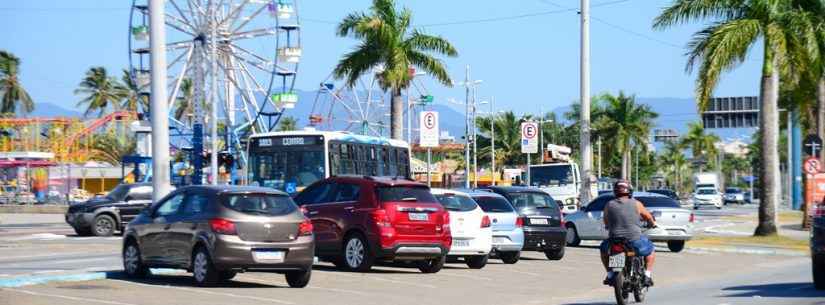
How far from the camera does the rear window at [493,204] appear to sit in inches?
974

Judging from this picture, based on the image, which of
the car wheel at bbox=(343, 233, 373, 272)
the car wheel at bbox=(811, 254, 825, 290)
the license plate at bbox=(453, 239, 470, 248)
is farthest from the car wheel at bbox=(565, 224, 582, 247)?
the car wheel at bbox=(811, 254, 825, 290)

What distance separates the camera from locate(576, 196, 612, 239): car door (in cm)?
3197

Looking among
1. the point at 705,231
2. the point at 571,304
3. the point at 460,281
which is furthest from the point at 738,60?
the point at 571,304

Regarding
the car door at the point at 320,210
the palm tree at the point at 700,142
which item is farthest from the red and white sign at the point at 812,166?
the palm tree at the point at 700,142

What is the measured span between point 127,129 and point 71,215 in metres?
75.8

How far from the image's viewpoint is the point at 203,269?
57.2ft

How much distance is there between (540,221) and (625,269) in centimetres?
1028

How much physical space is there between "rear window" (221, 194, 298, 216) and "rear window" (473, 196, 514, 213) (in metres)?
7.37

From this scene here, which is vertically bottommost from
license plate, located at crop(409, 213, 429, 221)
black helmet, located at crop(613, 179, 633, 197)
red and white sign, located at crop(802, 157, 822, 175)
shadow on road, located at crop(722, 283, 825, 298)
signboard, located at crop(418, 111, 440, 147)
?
shadow on road, located at crop(722, 283, 825, 298)

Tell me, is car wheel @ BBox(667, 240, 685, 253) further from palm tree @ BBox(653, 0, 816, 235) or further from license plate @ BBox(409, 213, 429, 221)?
license plate @ BBox(409, 213, 429, 221)

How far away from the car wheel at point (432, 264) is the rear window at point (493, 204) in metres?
2.48

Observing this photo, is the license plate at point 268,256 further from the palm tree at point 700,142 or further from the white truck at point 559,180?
the palm tree at point 700,142

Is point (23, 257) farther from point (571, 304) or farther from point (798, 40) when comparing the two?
point (798, 40)

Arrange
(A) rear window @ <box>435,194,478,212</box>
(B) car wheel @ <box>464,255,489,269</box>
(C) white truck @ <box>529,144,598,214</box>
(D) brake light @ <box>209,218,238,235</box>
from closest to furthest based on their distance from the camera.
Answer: (D) brake light @ <box>209,218,238,235</box> → (A) rear window @ <box>435,194,478,212</box> → (B) car wheel @ <box>464,255,489,269</box> → (C) white truck @ <box>529,144,598,214</box>
